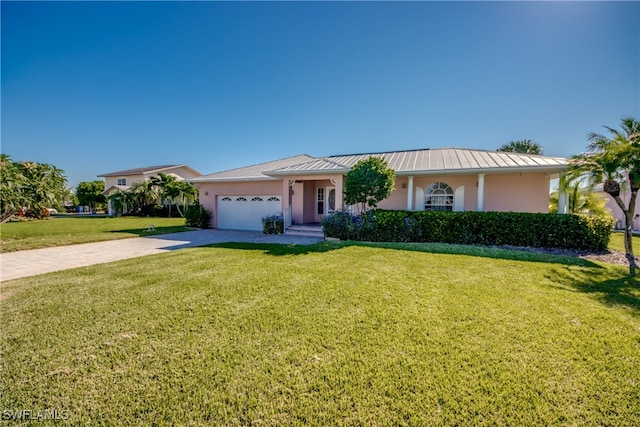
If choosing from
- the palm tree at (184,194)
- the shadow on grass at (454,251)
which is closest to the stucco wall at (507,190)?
the shadow on grass at (454,251)

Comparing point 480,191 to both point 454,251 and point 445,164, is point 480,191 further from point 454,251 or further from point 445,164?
point 454,251

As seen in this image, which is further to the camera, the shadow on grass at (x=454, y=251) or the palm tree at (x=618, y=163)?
the palm tree at (x=618, y=163)

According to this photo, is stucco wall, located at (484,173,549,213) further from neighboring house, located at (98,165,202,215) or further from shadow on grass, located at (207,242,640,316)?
neighboring house, located at (98,165,202,215)

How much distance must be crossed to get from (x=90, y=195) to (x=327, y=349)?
50.0 metres

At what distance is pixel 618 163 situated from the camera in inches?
324

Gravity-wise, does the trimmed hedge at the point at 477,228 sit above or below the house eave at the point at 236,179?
below

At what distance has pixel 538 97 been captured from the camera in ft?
39.0

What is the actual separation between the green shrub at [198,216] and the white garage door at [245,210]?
84 cm

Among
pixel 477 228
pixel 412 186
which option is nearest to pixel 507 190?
pixel 477 228

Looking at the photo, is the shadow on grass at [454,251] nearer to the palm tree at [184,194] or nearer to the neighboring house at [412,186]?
the neighboring house at [412,186]

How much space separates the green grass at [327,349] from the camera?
2.28 metres

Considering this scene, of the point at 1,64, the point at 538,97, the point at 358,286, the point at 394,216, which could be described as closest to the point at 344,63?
the point at 394,216

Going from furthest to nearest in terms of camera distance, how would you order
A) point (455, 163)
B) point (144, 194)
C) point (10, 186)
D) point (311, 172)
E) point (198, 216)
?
point (144, 194)
point (198, 216)
point (311, 172)
point (455, 163)
point (10, 186)

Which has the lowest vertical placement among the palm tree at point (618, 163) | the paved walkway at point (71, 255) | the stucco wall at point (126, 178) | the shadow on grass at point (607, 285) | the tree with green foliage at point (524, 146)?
the paved walkway at point (71, 255)
